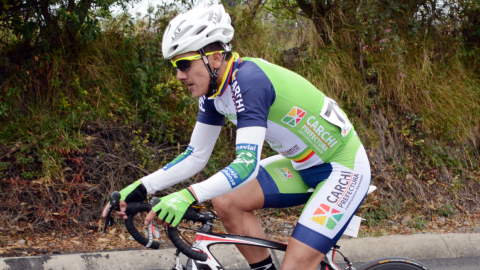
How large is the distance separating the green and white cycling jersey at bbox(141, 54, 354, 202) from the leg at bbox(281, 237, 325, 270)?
506 mm

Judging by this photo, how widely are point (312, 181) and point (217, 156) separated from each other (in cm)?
368

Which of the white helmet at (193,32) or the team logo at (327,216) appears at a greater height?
the white helmet at (193,32)

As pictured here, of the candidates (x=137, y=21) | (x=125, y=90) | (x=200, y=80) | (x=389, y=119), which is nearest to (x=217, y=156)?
(x=125, y=90)

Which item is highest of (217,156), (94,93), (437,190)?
(94,93)

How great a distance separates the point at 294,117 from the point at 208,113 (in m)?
0.58

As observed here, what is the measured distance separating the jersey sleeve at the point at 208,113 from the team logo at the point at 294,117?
1.61 feet

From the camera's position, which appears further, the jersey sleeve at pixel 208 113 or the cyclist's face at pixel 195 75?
the jersey sleeve at pixel 208 113

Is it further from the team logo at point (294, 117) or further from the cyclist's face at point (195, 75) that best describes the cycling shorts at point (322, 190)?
the cyclist's face at point (195, 75)

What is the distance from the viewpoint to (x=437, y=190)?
22.7 ft

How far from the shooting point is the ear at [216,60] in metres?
2.35

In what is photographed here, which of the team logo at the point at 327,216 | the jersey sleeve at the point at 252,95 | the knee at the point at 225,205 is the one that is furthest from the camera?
the knee at the point at 225,205

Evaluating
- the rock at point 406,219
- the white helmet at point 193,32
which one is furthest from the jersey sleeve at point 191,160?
the rock at point 406,219

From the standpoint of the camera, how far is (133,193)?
7.79ft

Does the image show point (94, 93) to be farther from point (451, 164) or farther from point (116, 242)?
point (451, 164)
